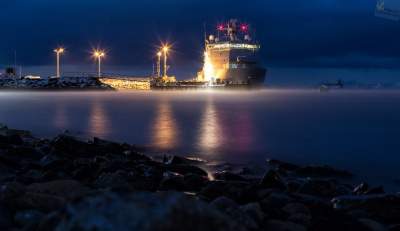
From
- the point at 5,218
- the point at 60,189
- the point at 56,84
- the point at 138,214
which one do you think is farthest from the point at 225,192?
the point at 56,84

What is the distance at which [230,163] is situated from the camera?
16.5m

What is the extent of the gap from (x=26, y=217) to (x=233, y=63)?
11545 centimetres

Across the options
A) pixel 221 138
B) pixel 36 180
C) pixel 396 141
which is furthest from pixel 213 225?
pixel 396 141

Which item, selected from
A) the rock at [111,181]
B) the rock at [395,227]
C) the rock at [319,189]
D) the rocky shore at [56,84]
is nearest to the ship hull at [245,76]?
the rocky shore at [56,84]

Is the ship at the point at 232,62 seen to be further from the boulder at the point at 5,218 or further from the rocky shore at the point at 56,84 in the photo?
the boulder at the point at 5,218

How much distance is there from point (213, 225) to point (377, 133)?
28552 millimetres

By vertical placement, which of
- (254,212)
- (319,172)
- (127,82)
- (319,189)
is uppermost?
(127,82)

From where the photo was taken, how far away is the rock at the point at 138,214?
3.51 m

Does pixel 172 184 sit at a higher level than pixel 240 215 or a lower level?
lower

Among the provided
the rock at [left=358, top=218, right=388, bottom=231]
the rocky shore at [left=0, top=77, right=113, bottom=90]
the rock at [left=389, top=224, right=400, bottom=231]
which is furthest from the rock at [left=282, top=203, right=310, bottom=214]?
the rocky shore at [left=0, top=77, right=113, bottom=90]

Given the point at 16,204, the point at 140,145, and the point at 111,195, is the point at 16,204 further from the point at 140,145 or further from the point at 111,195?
the point at 140,145

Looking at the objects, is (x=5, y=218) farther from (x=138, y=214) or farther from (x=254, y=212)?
(x=254, y=212)

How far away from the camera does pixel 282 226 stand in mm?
5535

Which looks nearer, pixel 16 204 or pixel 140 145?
pixel 16 204
